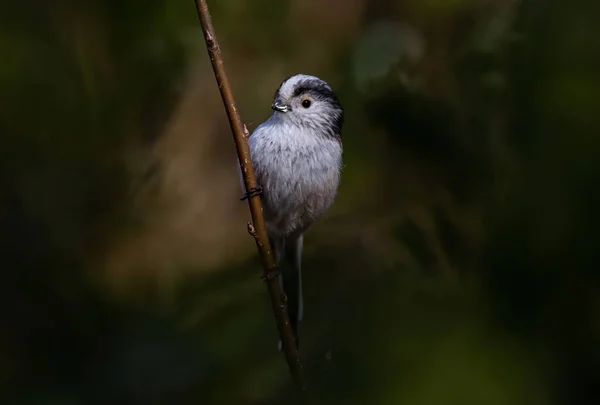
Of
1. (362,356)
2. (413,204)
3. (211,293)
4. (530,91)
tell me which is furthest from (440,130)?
(362,356)

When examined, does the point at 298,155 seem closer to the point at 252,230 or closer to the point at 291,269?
the point at 291,269

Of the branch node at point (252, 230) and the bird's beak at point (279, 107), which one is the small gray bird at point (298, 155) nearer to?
the bird's beak at point (279, 107)

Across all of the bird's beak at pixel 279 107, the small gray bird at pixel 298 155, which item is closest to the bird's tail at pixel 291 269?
the small gray bird at pixel 298 155

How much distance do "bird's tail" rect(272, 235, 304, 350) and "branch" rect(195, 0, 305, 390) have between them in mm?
703

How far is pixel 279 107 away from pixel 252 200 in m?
0.61

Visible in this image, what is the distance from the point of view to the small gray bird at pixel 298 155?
225cm

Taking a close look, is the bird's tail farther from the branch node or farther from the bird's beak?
the branch node

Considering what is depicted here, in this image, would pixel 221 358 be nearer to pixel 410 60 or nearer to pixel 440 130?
pixel 440 130

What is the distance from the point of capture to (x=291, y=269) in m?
2.59

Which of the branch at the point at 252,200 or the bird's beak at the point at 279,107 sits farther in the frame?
the bird's beak at the point at 279,107

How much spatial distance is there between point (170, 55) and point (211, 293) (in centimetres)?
88

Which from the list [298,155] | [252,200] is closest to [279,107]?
[298,155]

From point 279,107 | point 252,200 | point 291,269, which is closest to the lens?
point 252,200

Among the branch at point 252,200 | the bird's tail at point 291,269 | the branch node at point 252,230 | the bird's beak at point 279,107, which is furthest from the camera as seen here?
the bird's tail at point 291,269
